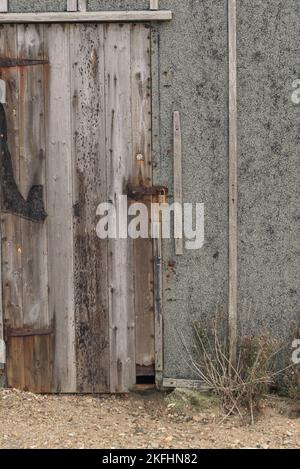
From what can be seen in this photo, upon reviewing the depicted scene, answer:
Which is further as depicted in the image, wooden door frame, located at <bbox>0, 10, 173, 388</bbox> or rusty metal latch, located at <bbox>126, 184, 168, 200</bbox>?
rusty metal latch, located at <bbox>126, 184, 168, 200</bbox>

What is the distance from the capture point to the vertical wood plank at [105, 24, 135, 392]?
5082 millimetres

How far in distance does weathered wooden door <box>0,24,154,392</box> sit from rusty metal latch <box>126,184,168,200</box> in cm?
5

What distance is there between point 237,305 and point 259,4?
2.18 metres

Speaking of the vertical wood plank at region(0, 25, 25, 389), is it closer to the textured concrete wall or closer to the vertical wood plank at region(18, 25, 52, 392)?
the vertical wood plank at region(18, 25, 52, 392)

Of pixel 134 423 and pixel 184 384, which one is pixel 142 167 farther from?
pixel 134 423

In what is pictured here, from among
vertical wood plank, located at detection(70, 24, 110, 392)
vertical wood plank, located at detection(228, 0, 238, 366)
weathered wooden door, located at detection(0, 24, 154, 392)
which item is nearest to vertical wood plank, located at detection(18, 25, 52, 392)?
weathered wooden door, located at detection(0, 24, 154, 392)

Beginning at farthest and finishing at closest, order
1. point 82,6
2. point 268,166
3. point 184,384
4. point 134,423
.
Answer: point 184,384 < point 268,166 < point 82,6 < point 134,423

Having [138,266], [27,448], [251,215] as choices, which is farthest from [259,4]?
[27,448]

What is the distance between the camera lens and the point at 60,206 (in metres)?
5.18

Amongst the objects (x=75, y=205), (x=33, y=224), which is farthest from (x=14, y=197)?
(x=75, y=205)

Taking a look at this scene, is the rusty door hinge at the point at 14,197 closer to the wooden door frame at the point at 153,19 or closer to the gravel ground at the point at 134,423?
the wooden door frame at the point at 153,19

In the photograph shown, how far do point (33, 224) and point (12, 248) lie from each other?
0.24 m

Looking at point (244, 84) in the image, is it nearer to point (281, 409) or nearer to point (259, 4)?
point (259, 4)

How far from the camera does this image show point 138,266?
5.21m
